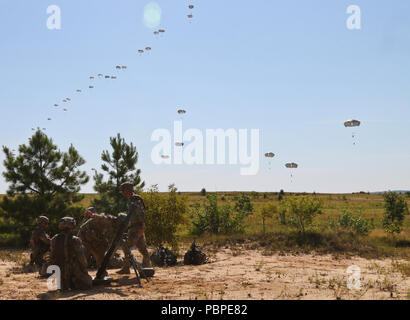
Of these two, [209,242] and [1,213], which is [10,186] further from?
[209,242]

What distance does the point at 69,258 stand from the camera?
28.8ft

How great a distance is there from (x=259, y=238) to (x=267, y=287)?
32.2 feet

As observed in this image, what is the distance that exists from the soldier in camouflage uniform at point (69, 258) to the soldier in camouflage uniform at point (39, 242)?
115 inches

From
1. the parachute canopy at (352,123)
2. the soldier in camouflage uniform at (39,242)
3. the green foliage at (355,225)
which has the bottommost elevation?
the green foliage at (355,225)

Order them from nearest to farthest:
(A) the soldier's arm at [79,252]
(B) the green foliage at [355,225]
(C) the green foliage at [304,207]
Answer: (A) the soldier's arm at [79,252]
(C) the green foliage at [304,207]
(B) the green foliage at [355,225]

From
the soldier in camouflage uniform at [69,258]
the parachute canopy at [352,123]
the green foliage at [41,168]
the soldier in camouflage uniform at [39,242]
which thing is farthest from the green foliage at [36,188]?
the parachute canopy at [352,123]

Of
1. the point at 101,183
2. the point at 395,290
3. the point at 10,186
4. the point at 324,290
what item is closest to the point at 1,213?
the point at 10,186

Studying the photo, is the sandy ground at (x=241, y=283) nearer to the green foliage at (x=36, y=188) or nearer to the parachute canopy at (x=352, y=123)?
the green foliage at (x=36, y=188)

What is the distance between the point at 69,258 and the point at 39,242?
3487 millimetres

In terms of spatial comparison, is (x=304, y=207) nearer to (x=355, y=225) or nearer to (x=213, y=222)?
(x=213, y=222)

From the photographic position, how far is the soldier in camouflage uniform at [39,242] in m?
11.4

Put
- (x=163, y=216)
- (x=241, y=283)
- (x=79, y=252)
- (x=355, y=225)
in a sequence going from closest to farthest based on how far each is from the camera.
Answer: (x=79, y=252)
(x=241, y=283)
(x=163, y=216)
(x=355, y=225)

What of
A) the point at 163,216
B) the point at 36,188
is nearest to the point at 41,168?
the point at 36,188
